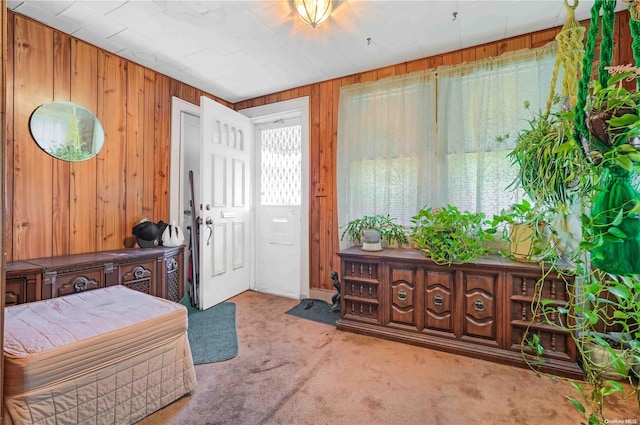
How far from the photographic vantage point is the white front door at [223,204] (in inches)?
120

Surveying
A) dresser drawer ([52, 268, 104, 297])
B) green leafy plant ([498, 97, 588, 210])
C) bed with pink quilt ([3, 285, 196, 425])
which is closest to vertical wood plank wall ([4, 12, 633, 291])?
dresser drawer ([52, 268, 104, 297])

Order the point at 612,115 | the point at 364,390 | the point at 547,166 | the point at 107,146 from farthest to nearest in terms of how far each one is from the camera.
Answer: the point at 107,146 → the point at 364,390 → the point at 547,166 → the point at 612,115

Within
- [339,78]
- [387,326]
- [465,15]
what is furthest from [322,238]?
[465,15]

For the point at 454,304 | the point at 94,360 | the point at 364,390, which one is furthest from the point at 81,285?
the point at 454,304

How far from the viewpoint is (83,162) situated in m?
2.47

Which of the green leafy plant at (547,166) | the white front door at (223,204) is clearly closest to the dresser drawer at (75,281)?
the white front door at (223,204)

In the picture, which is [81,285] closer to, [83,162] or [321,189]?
[83,162]

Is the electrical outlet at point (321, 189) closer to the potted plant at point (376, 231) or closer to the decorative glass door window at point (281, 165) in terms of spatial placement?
the decorative glass door window at point (281, 165)

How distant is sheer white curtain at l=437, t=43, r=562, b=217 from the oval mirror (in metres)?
3.11

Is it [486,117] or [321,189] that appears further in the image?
[321,189]

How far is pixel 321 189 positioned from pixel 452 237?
157cm

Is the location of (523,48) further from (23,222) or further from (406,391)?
(23,222)

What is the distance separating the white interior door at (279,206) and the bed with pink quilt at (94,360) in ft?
6.43

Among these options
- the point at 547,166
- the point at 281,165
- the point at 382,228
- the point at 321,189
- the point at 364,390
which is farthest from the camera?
the point at 281,165
